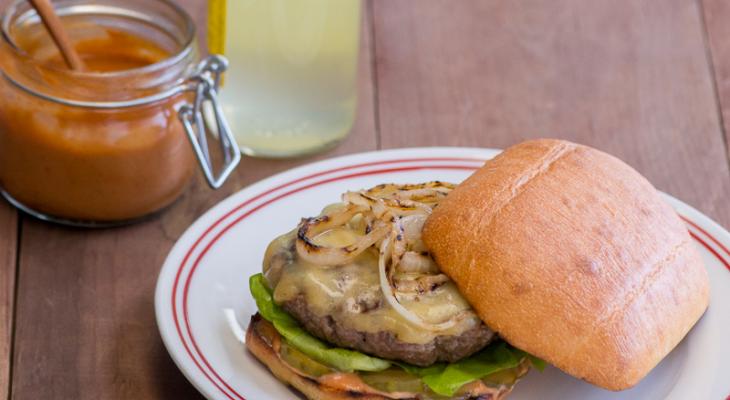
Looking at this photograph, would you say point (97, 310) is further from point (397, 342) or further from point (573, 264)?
point (573, 264)

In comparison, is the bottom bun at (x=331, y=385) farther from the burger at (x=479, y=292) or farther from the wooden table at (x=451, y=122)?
the wooden table at (x=451, y=122)

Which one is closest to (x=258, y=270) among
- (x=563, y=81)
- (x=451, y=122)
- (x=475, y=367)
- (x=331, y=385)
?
(x=331, y=385)

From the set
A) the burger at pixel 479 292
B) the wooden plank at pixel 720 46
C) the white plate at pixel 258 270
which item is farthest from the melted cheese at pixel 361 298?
the wooden plank at pixel 720 46

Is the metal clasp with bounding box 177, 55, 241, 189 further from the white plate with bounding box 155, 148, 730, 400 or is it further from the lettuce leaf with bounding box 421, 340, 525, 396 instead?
the lettuce leaf with bounding box 421, 340, 525, 396

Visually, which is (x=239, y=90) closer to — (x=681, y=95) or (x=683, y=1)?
(x=681, y=95)

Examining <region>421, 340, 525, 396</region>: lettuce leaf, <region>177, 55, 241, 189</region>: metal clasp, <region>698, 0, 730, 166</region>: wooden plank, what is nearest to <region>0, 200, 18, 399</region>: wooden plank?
<region>177, 55, 241, 189</region>: metal clasp

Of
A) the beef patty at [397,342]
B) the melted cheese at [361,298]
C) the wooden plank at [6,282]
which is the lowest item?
the wooden plank at [6,282]
